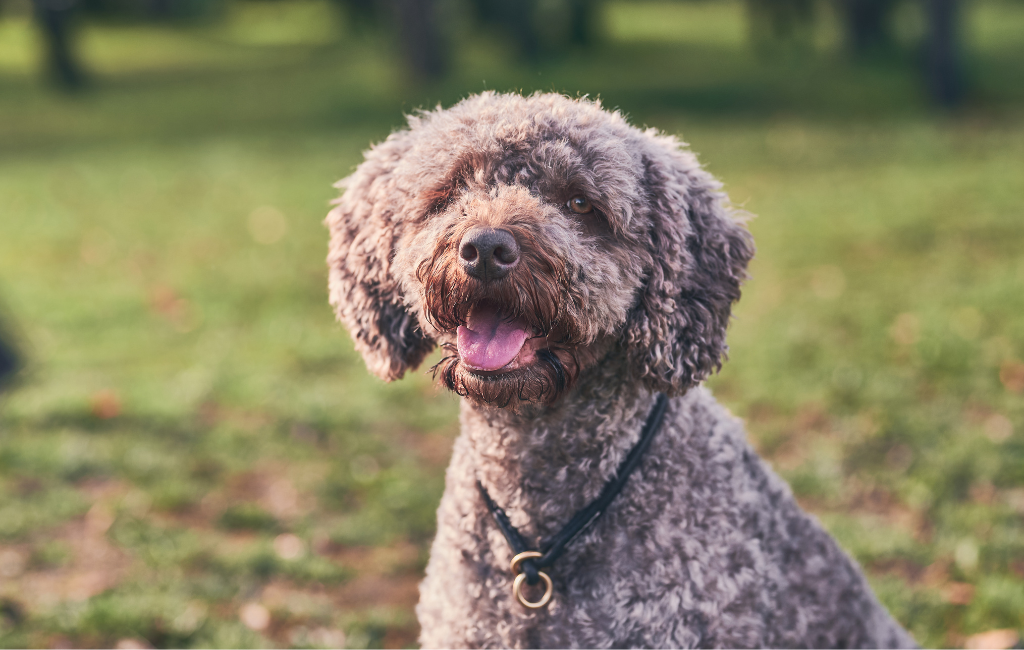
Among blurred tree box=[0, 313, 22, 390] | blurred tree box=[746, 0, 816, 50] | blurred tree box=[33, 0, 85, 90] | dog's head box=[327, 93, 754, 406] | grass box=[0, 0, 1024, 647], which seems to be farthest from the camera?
blurred tree box=[746, 0, 816, 50]

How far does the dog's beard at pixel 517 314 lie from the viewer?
7.40 feet

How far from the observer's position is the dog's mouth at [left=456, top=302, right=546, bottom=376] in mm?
2336

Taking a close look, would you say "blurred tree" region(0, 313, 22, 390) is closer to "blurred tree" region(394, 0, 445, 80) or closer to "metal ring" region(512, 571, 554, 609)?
"metal ring" region(512, 571, 554, 609)

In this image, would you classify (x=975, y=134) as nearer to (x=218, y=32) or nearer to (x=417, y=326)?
(x=417, y=326)

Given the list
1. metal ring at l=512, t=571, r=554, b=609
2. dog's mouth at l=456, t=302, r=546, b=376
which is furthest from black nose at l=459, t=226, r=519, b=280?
metal ring at l=512, t=571, r=554, b=609

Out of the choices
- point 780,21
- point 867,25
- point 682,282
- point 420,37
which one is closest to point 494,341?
point 682,282

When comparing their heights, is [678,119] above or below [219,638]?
above

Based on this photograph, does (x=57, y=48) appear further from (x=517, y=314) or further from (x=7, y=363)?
(x=517, y=314)

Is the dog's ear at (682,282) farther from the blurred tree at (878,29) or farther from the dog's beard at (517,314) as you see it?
the blurred tree at (878,29)

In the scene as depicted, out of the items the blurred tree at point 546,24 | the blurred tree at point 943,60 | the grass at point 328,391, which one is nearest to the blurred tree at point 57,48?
the grass at point 328,391

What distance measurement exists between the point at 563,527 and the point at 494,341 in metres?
0.59

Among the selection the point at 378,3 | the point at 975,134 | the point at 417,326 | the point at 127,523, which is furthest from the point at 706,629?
the point at 378,3

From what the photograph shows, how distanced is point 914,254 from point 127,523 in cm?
699

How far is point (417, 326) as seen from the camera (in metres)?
2.67
